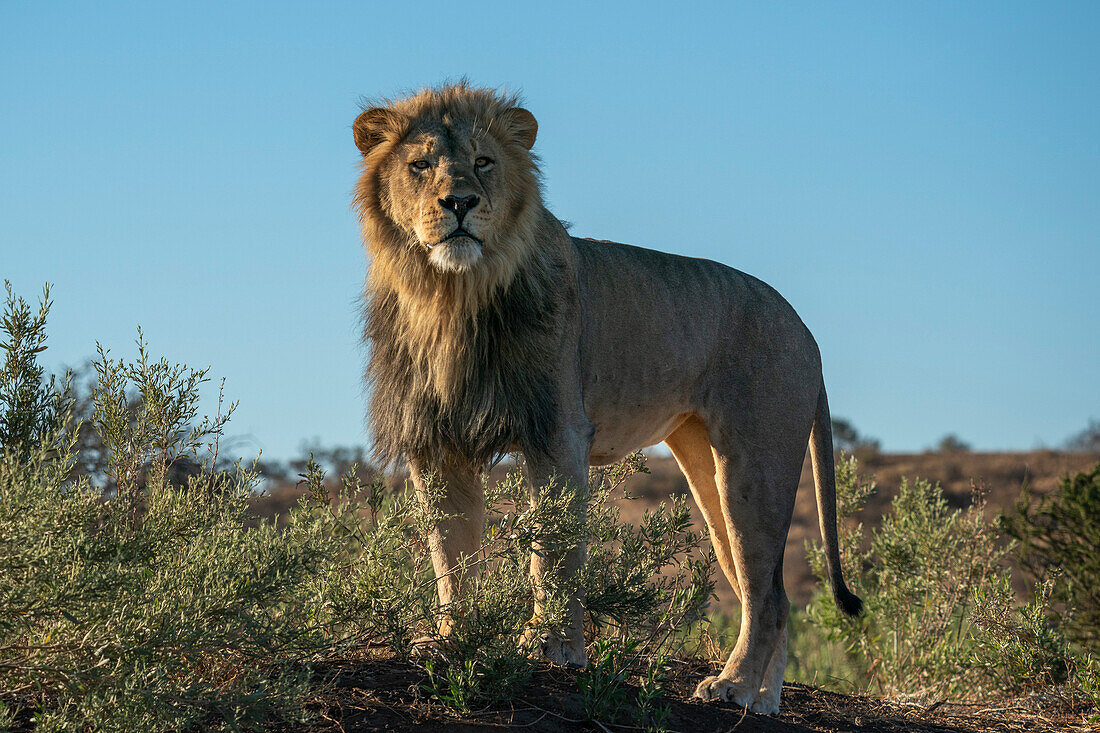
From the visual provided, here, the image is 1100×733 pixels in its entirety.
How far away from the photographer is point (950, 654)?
7211 millimetres

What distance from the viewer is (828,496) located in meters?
6.05

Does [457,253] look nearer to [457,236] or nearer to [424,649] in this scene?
[457,236]

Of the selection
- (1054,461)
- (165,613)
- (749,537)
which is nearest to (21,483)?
(165,613)

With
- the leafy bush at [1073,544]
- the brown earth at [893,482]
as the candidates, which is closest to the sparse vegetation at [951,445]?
the brown earth at [893,482]

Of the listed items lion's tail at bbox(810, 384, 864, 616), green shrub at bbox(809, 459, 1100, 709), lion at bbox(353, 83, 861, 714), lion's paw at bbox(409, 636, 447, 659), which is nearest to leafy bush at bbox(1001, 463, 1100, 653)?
green shrub at bbox(809, 459, 1100, 709)

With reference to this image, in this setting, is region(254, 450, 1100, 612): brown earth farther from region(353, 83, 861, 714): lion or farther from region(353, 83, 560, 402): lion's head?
region(353, 83, 560, 402): lion's head

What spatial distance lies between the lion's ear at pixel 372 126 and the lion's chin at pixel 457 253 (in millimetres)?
735

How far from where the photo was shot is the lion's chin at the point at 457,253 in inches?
171

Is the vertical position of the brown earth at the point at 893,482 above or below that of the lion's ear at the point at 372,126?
above

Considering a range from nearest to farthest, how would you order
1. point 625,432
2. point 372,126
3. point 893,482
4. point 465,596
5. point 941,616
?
point 465,596
point 372,126
point 625,432
point 941,616
point 893,482

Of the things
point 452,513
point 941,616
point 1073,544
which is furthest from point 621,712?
point 1073,544

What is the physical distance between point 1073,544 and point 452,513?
662cm

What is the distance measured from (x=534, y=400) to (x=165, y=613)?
177 centimetres

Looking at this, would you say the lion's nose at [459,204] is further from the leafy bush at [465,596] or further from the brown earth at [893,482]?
the brown earth at [893,482]
